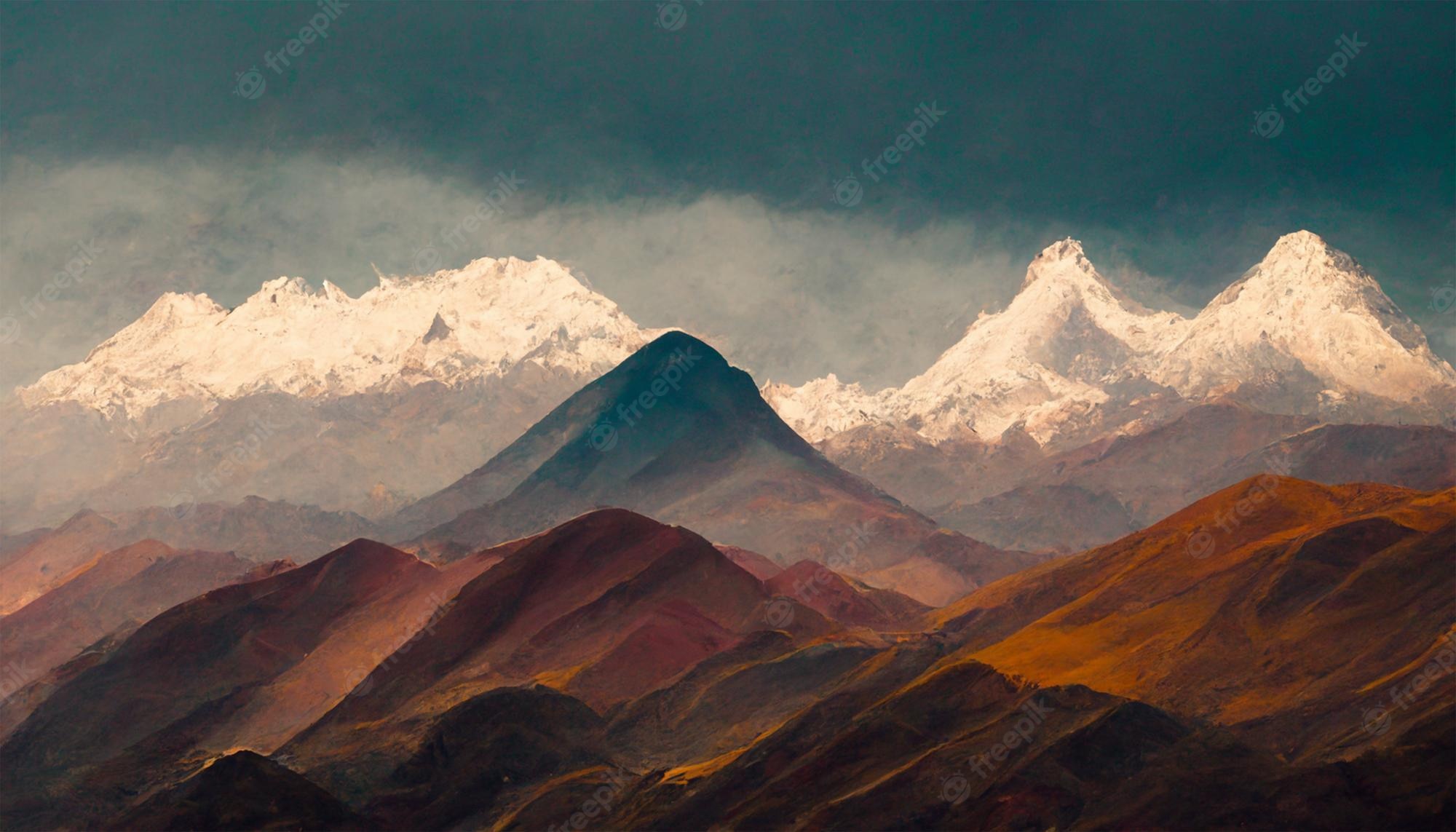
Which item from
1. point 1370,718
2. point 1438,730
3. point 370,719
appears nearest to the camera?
point 1438,730

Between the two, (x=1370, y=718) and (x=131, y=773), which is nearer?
(x=1370, y=718)

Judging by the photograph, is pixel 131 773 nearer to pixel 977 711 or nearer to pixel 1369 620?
pixel 977 711

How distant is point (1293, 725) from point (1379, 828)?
38.1 meters

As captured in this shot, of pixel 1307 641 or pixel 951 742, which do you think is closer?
pixel 951 742

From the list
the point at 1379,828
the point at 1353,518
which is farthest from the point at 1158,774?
the point at 1353,518

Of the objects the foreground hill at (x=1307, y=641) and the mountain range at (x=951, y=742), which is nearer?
the mountain range at (x=951, y=742)

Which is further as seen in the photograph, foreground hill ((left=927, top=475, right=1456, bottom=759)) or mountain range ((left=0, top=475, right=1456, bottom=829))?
foreground hill ((left=927, top=475, right=1456, bottom=759))

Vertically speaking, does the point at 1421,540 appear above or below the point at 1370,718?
above

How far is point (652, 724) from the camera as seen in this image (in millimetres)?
187500

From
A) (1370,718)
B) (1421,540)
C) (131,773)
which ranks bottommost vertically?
(131,773)

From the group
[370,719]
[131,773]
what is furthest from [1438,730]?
[131,773]

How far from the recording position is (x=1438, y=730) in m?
125

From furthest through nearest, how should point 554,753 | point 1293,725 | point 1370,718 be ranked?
point 554,753, point 1293,725, point 1370,718

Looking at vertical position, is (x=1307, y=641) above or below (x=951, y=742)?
above
